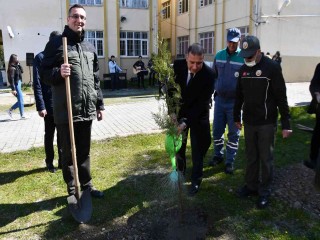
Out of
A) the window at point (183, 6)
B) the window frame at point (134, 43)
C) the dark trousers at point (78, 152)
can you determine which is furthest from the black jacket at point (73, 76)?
the window at point (183, 6)

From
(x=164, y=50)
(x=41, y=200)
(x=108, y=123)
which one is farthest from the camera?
(x=108, y=123)

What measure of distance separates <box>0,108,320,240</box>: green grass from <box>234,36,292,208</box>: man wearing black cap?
41 centimetres

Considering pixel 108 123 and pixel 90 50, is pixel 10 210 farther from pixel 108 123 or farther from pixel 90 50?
pixel 108 123

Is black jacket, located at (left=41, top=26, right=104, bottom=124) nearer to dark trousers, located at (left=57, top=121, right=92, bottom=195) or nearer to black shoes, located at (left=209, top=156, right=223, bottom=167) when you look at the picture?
dark trousers, located at (left=57, top=121, right=92, bottom=195)

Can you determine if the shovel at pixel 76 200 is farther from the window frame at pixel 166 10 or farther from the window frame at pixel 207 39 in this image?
the window frame at pixel 166 10

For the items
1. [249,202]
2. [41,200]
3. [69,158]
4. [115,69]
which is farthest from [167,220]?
[115,69]

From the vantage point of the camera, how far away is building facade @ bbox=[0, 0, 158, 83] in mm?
20188

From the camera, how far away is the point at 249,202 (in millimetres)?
4117

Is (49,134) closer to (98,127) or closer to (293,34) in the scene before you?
(98,127)

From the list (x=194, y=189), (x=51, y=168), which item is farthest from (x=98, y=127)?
(x=194, y=189)

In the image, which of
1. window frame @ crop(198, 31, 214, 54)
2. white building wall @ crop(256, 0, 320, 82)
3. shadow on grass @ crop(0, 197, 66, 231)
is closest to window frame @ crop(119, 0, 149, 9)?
window frame @ crop(198, 31, 214, 54)

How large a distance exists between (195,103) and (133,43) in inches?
790

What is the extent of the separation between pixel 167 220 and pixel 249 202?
108 cm

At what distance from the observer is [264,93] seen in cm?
377
